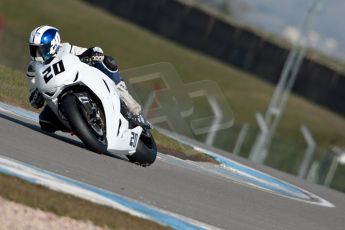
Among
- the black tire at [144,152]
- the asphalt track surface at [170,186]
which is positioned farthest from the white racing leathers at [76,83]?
the black tire at [144,152]

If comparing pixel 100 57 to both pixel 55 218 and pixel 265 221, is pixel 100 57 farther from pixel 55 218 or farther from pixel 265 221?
pixel 55 218

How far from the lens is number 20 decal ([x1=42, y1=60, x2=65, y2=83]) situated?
37.2 ft

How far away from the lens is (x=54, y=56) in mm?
11453

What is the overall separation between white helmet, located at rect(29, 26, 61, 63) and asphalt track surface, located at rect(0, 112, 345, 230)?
0.97 m

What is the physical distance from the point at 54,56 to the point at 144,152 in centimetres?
177

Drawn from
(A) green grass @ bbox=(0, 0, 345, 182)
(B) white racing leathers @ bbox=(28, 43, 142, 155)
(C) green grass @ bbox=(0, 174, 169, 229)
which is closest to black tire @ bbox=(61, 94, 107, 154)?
(B) white racing leathers @ bbox=(28, 43, 142, 155)

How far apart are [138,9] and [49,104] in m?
51.1

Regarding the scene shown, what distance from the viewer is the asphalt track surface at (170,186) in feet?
32.7

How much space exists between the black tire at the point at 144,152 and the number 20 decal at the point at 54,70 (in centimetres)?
147

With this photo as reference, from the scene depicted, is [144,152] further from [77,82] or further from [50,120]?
[77,82]

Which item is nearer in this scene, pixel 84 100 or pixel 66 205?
pixel 66 205

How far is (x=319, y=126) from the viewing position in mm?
51625

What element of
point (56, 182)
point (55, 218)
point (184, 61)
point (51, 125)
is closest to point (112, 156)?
point (51, 125)

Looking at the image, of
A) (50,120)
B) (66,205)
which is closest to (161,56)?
(50,120)
